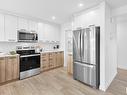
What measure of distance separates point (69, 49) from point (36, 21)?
2.37 m

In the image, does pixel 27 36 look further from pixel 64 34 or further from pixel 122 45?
pixel 122 45

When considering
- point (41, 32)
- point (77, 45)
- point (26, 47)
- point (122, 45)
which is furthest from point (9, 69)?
point (122, 45)

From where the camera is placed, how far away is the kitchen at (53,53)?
2.88 m

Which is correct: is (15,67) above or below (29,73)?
above

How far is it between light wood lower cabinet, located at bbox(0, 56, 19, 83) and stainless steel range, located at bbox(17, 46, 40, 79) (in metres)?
0.19

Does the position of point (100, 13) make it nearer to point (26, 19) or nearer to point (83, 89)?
point (83, 89)

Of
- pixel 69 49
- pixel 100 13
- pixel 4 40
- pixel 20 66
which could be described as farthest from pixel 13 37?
pixel 100 13

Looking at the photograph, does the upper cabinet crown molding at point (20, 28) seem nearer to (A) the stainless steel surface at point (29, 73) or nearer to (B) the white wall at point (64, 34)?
(B) the white wall at point (64, 34)

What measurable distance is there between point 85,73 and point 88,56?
589mm

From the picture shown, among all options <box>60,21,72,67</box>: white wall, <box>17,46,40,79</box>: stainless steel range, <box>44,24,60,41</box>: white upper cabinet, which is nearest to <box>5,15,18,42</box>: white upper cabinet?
<box>17,46,40,79</box>: stainless steel range

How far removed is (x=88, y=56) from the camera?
3.03 metres

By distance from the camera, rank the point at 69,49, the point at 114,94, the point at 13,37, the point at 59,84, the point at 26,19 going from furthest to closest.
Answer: the point at 69,49
the point at 26,19
the point at 13,37
the point at 59,84
the point at 114,94

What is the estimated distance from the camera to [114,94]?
265 centimetres

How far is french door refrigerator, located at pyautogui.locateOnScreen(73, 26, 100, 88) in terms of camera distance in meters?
2.88
